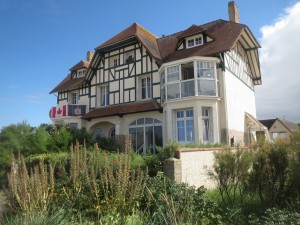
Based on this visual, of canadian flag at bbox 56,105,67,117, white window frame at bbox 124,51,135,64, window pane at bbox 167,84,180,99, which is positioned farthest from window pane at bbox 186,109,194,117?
canadian flag at bbox 56,105,67,117

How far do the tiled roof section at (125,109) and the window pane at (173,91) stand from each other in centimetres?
125

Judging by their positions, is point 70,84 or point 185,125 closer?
point 185,125

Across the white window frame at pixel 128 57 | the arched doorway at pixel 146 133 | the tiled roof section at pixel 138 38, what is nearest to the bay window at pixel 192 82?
the arched doorway at pixel 146 133

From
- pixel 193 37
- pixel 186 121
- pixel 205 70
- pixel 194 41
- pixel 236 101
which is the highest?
pixel 193 37

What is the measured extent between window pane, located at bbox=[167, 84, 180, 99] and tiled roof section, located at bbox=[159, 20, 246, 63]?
A: 7.23ft

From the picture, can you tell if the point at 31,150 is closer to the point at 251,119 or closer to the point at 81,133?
the point at 81,133

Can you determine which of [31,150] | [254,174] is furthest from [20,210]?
[31,150]

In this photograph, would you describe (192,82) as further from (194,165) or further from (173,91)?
(194,165)

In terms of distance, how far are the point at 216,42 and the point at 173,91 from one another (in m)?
4.26

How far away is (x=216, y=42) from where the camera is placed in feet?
59.5

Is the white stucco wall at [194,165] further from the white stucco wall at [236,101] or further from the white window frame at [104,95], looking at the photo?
the white window frame at [104,95]

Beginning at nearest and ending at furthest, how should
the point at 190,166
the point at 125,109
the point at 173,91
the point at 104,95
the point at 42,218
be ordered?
1. the point at 42,218
2. the point at 190,166
3. the point at 173,91
4. the point at 125,109
5. the point at 104,95

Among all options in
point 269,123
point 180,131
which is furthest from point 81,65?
point 269,123

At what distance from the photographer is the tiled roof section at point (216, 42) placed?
676 inches
